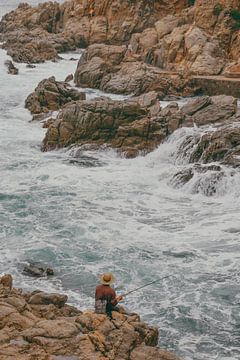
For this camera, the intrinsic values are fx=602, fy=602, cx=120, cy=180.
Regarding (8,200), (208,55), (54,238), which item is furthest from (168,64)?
(54,238)

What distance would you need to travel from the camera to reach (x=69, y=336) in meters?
9.91

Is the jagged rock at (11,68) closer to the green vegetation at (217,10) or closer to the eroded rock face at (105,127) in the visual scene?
the green vegetation at (217,10)

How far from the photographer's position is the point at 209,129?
26547 mm

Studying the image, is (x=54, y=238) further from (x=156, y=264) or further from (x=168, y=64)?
(x=168, y=64)

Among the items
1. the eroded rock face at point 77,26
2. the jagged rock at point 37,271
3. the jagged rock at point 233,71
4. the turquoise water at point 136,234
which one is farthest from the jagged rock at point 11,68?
the jagged rock at point 37,271

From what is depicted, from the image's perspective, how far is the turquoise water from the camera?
13602mm

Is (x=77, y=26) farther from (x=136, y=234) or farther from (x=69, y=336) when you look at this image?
(x=69, y=336)

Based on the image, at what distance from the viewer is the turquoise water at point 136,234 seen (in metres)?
13.6

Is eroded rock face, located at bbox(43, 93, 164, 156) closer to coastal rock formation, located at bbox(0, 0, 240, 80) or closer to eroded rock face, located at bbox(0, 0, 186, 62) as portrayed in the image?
coastal rock formation, located at bbox(0, 0, 240, 80)

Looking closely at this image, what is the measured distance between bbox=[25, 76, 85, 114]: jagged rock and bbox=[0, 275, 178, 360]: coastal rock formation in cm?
2295

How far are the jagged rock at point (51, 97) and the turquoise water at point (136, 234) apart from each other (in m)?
6.19

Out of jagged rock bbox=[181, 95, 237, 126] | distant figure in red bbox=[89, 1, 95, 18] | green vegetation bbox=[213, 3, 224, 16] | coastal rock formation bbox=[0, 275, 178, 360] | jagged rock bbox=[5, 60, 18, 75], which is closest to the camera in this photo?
coastal rock formation bbox=[0, 275, 178, 360]

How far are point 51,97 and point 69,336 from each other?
2514 cm

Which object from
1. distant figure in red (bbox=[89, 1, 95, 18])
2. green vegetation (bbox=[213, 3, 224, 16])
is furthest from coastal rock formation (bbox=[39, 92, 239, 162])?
distant figure in red (bbox=[89, 1, 95, 18])
